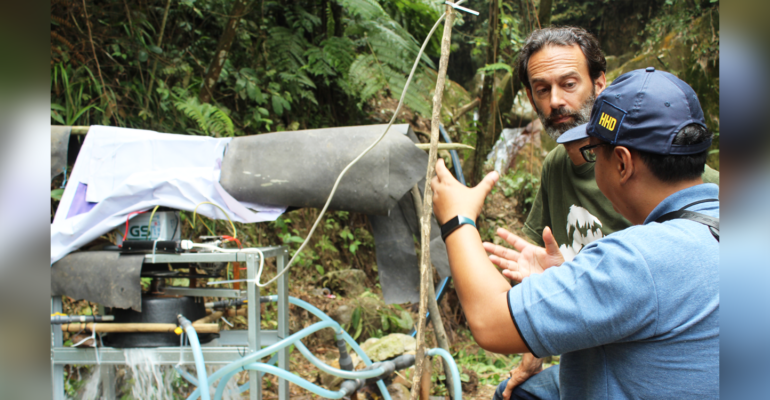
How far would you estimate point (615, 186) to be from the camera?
1097mm

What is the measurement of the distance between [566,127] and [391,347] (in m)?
2.12

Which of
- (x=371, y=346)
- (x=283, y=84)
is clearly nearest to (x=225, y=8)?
(x=283, y=84)

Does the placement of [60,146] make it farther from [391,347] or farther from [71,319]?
[391,347]

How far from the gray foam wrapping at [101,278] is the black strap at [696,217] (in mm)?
1899

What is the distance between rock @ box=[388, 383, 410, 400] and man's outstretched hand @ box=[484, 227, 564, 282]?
1.91 m

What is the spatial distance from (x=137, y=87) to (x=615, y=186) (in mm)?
4066

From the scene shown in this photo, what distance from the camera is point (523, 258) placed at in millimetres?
1510

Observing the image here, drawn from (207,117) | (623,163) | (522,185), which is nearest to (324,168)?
(623,163)

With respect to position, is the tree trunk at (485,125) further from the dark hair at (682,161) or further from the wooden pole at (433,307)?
the dark hair at (682,161)

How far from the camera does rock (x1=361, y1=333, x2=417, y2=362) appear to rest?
335 cm

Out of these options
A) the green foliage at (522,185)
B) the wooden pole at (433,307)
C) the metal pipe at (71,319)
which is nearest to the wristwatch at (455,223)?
the wooden pole at (433,307)

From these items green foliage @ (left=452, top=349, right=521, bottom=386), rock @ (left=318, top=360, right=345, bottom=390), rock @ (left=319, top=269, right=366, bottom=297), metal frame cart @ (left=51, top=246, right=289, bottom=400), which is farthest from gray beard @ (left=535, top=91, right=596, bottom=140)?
rock @ (left=319, top=269, right=366, bottom=297)

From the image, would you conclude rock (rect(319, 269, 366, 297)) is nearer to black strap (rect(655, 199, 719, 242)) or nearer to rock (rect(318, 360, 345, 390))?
rock (rect(318, 360, 345, 390))

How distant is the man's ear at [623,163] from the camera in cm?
103
